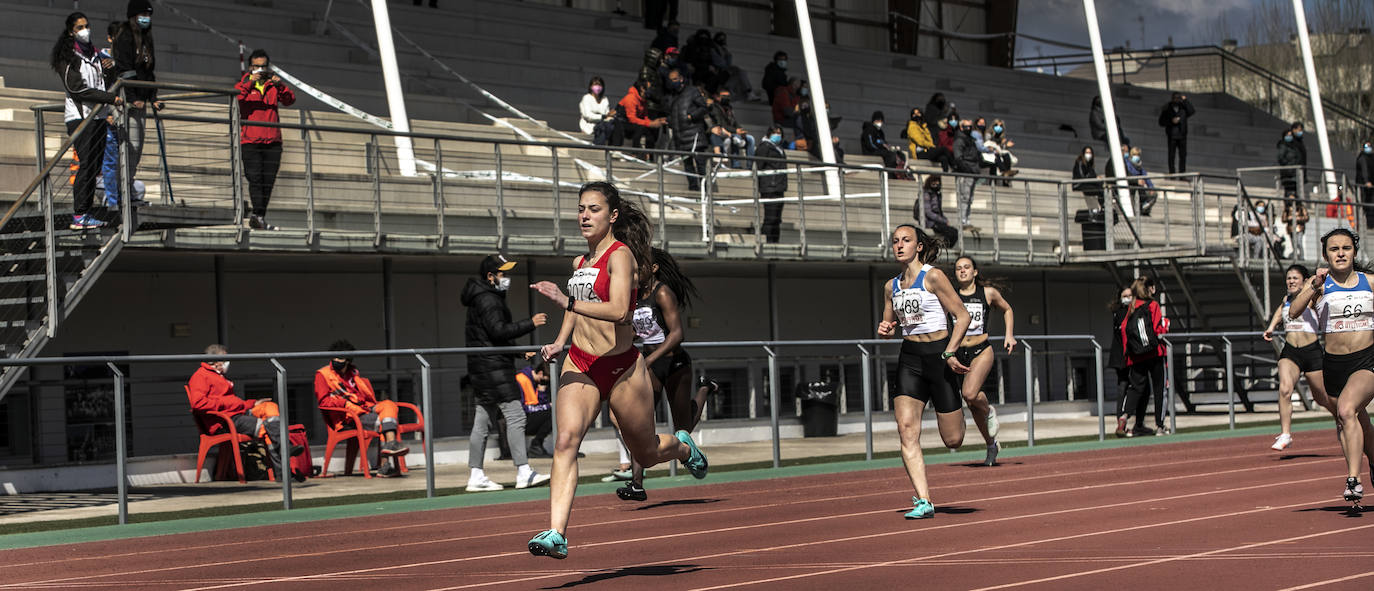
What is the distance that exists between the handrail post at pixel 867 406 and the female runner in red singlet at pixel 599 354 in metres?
9.24

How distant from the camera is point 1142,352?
20.7 m

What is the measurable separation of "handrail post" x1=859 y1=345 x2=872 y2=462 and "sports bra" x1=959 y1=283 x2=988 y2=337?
6.77 ft

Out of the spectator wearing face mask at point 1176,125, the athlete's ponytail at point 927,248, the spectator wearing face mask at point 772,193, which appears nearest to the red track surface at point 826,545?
the athlete's ponytail at point 927,248

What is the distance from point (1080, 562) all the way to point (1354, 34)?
60.6 metres

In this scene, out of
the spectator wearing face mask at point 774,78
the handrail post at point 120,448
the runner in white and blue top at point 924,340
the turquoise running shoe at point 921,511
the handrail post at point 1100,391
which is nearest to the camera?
the turquoise running shoe at point 921,511

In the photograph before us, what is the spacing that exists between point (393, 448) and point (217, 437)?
180cm

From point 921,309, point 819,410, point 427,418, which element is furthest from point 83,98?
point 921,309

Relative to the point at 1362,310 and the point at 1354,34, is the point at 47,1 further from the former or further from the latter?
the point at 1354,34

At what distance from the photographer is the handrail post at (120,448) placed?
12617mm

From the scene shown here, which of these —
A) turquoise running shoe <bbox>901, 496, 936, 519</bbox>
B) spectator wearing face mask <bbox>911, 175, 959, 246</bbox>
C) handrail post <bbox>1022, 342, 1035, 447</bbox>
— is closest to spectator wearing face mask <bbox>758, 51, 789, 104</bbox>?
spectator wearing face mask <bbox>911, 175, 959, 246</bbox>

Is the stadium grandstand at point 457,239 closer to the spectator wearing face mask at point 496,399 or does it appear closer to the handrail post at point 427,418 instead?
the handrail post at point 427,418

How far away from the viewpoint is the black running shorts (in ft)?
37.7

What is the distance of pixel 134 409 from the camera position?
523 inches

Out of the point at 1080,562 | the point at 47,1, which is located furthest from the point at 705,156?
the point at 1080,562
